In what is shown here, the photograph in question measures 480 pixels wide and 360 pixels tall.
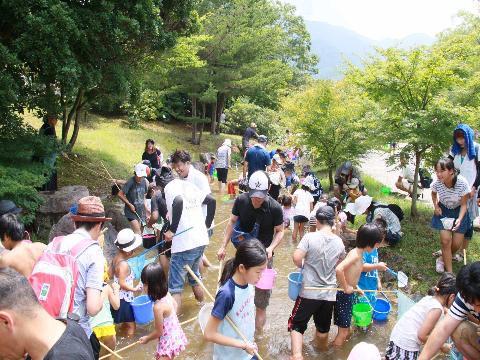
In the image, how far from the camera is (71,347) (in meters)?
1.80

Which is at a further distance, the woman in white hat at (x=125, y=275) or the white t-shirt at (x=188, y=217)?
the white t-shirt at (x=188, y=217)

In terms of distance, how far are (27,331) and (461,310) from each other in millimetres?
2641

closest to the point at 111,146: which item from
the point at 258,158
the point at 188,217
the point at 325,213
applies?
the point at 258,158

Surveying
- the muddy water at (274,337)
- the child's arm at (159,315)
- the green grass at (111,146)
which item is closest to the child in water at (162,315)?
the child's arm at (159,315)

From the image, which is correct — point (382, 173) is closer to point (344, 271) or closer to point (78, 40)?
point (78, 40)

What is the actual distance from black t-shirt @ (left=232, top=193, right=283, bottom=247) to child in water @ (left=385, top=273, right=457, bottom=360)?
189 centimetres

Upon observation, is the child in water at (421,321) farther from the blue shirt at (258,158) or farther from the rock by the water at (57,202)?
the rock by the water at (57,202)

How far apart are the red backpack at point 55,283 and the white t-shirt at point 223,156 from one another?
33.7 feet

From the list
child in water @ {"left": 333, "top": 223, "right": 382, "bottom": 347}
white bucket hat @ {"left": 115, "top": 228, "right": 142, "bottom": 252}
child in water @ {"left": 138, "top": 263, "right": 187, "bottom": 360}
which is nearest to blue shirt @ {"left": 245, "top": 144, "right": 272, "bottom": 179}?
child in water @ {"left": 333, "top": 223, "right": 382, "bottom": 347}

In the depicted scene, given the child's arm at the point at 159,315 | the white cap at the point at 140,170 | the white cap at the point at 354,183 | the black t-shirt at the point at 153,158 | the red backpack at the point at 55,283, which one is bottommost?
the white cap at the point at 354,183

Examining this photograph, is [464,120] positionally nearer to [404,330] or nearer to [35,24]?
[404,330]

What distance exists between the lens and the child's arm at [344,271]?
4.34 meters

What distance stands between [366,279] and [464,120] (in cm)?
386

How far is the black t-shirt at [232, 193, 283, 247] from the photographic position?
502cm
